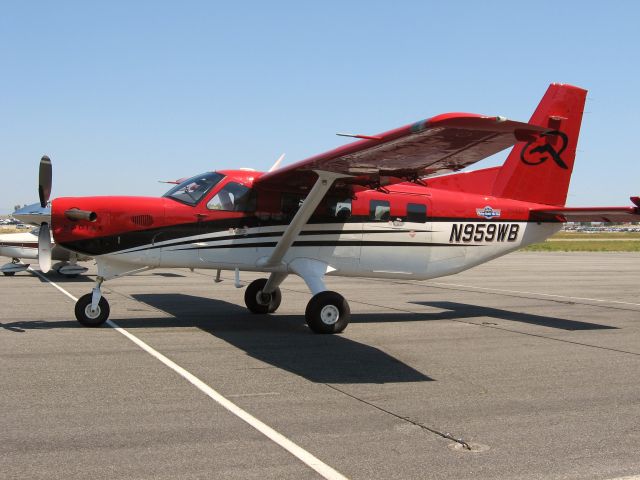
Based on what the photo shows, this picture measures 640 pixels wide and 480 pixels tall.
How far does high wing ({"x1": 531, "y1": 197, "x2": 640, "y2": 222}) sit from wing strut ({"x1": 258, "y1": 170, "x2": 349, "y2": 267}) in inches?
184

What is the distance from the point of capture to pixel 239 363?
7.61 meters

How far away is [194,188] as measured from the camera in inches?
416

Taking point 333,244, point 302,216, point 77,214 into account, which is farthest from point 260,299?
point 77,214

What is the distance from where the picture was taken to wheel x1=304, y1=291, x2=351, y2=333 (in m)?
9.90

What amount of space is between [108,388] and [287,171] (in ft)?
15.2

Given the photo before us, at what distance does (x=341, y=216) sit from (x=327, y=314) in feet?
6.08

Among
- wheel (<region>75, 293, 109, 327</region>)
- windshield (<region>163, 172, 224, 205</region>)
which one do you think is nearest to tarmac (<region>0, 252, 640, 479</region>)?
wheel (<region>75, 293, 109, 327</region>)

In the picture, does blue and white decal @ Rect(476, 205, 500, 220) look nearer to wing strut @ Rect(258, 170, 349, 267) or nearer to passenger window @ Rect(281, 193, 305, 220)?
passenger window @ Rect(281, 193, 305, 220)

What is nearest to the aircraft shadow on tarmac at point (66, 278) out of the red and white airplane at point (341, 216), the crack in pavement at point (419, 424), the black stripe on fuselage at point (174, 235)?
the red and white airplane at point (341, 216)

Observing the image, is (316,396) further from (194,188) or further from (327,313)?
(194,188)

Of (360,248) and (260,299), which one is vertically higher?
(360,248)

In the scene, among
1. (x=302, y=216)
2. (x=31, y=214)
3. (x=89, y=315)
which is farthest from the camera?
(x=31, y=214)

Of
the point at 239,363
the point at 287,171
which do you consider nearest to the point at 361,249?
the point at 287,171

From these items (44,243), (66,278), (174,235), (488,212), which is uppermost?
(488,212)
